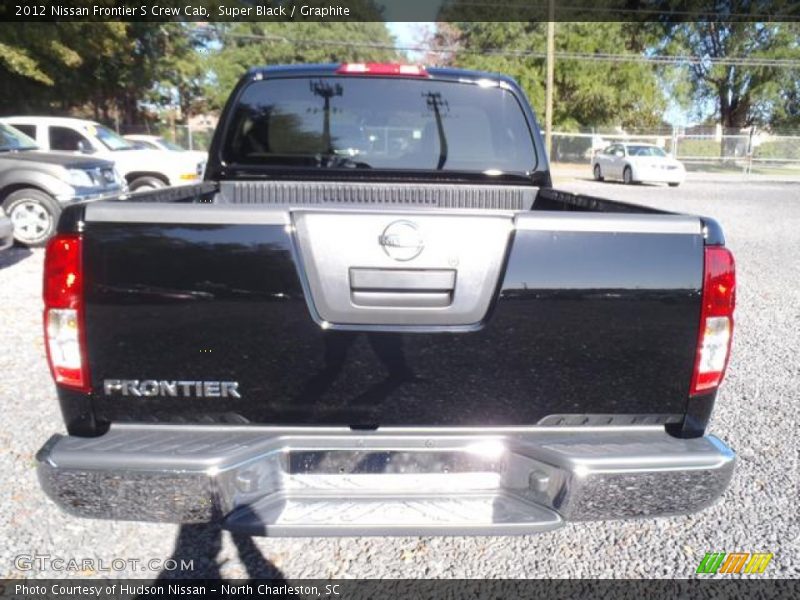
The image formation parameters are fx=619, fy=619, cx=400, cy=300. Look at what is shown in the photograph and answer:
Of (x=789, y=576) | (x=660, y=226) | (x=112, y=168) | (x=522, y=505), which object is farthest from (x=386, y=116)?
(x=112, y=168)

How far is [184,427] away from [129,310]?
0.40m

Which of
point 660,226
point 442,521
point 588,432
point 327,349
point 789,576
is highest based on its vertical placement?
point 660,226

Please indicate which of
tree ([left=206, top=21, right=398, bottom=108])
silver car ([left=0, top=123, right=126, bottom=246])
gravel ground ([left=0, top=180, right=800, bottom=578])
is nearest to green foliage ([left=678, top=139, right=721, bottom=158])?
tree ([left=206, top=21, right=398, bottom=108])

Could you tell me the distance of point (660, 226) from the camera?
74.0 inches

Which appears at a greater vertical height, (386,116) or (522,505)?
(386,116)

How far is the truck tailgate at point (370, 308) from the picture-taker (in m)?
1.83

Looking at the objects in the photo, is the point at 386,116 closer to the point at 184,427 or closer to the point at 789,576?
the point at 184,427

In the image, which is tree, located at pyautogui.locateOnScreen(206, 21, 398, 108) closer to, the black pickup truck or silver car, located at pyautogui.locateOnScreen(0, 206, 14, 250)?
silver car, located at pyautogui.locateOnScreen(0, 206, 14, 250)

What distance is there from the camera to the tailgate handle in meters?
1.84

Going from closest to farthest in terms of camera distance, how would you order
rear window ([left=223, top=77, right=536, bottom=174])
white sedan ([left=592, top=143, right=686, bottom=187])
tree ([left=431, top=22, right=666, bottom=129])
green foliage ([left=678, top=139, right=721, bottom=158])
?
rear window ([left=223, top=77, right=536, bottom=174]), white sedan ([left=592, top=143, right=686, bottom=187]), green foliage ([left=678, top=139, right=721, bottom=158]), tree ([left=431, top=22, right=666, bottom=129])

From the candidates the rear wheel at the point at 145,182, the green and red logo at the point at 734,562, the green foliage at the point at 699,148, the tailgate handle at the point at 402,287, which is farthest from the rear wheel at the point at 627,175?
the tailgate handle at the point at 402,287

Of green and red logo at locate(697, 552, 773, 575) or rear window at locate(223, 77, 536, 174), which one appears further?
rear window at locate(223, 77, 536, 174)

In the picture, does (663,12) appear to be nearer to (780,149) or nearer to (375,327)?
(780,149)

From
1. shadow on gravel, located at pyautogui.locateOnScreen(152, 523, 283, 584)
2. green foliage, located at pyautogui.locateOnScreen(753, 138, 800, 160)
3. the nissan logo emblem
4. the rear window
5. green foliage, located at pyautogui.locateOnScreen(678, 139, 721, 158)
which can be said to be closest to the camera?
the nissan logo emblem
